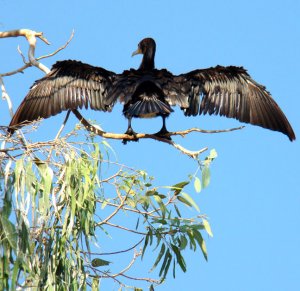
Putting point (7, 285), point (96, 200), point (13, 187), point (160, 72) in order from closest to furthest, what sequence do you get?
1. point (7, 285)
2. point (13, 187)
3. point (96, 200)
4. point (160, 72)

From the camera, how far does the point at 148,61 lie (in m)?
7.81

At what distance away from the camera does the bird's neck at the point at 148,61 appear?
7.77 meters

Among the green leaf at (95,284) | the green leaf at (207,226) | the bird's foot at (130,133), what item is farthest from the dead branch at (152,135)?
the green leaf at (95,284)

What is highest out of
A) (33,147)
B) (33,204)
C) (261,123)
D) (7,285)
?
(261,123)

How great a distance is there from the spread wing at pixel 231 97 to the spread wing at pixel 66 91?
544 mm

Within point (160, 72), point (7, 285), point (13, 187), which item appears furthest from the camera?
point (160, 72)

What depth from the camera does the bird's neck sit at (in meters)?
7.77

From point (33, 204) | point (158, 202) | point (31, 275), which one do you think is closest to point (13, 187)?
point (33, 204)

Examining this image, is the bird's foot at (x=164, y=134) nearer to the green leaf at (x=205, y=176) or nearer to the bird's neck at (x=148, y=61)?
the green leaf at (x=205, y=176)

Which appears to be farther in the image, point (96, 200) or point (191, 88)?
point (191, 88)

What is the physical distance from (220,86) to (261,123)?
441mm

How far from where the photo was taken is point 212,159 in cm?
602

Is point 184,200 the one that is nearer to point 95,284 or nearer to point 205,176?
point 205,176

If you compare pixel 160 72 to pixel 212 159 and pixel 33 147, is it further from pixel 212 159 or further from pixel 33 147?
pixel 33 147
